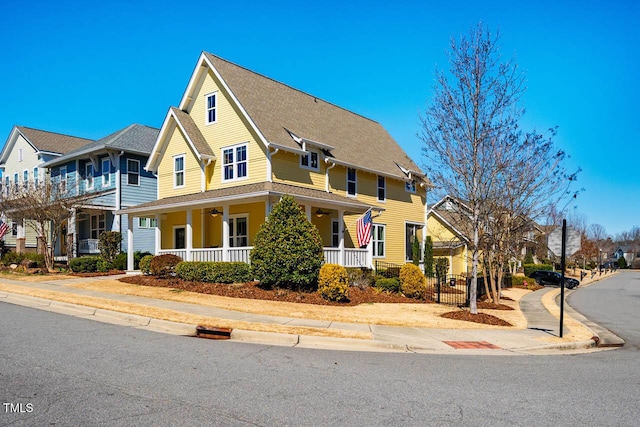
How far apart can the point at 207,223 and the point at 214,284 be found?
6744 millimetres

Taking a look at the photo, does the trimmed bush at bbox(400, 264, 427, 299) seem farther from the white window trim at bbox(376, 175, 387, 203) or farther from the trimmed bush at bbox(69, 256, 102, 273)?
the trimmed bush at bbox(69, 256, 102, 273)

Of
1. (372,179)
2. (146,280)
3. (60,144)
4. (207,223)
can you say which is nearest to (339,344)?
(146,280)

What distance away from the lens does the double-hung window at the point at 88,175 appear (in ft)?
105

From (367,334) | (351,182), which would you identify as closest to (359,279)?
(351,182)

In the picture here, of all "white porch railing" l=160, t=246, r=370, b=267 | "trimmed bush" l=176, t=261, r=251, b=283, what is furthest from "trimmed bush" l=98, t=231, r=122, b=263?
"trimmed bush" l=176, t=261, r=251, b=283

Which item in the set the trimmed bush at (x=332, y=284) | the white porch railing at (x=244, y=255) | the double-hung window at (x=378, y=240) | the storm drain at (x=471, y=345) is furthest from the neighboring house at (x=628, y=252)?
the storm drain at (x=471, y=345)

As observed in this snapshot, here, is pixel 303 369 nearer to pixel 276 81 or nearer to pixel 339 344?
pixel 339 344

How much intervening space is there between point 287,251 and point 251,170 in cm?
647

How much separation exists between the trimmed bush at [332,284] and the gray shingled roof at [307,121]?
7.17 metres

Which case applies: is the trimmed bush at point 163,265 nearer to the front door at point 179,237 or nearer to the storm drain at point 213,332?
the front door at point 179,237

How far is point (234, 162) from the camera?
23438 mm

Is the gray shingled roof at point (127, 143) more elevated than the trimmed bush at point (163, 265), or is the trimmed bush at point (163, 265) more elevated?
the gray shingled roof at point (127, 143)

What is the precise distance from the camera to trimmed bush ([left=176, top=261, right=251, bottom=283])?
63.4 feet

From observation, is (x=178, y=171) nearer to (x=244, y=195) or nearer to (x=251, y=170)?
(x=251, y=170)
